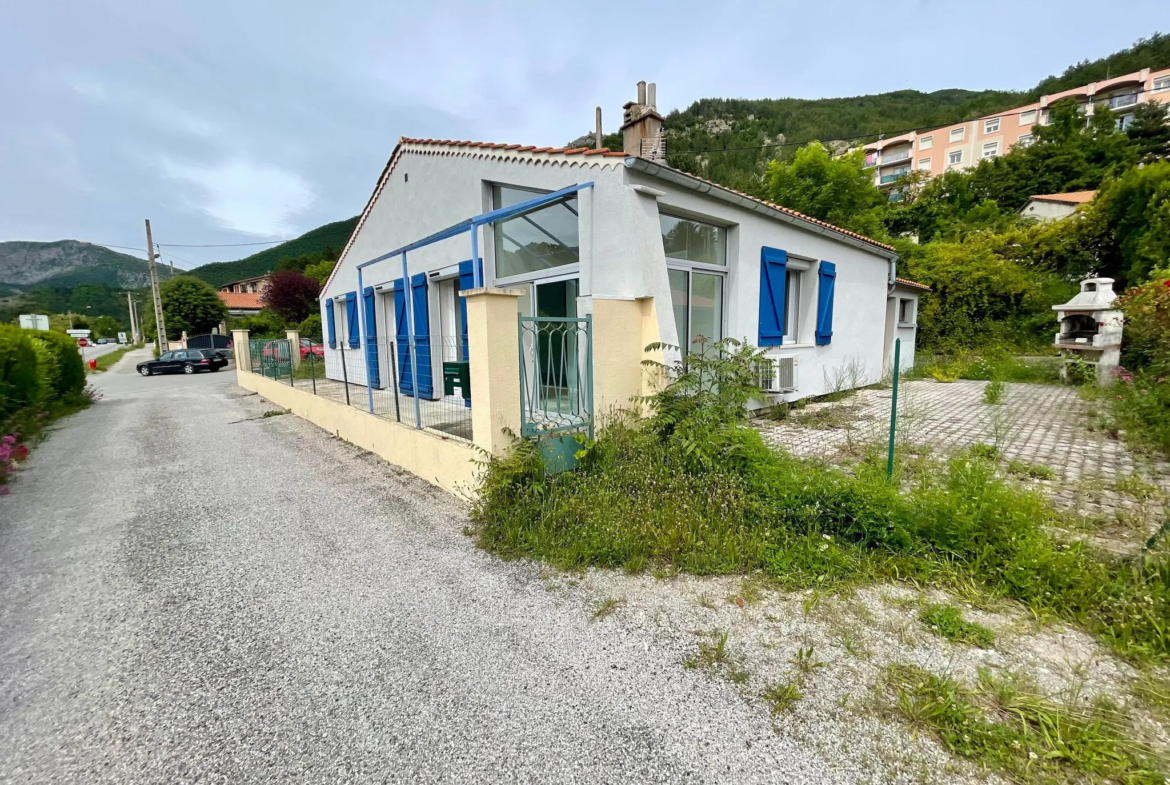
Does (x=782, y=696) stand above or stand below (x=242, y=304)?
below

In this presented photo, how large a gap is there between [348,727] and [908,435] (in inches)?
235

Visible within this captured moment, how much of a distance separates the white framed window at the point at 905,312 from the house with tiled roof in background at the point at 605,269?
1.60 m

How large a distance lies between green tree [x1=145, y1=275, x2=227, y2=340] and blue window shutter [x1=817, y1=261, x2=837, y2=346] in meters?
41.3

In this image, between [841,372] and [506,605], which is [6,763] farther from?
[841,372]

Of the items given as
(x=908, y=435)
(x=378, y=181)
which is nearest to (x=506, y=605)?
(x=908, y=435)

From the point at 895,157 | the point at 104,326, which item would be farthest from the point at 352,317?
the point at 104,326

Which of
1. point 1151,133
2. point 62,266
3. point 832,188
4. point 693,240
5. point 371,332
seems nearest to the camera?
point 693,240

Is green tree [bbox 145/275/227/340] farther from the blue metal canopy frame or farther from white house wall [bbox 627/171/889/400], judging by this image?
white house wall [bbox 627/171/889/400]

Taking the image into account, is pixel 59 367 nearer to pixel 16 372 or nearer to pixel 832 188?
pixel 16 372

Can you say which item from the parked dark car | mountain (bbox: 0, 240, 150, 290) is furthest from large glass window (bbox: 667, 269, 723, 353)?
mountain (bbox: 0, 240, 150, 290)

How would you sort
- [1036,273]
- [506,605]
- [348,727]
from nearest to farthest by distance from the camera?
[348,727], [506,605], [1036,273]

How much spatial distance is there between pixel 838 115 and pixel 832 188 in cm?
5222

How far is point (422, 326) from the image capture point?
8.02 meters

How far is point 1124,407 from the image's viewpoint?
18.6 feet
